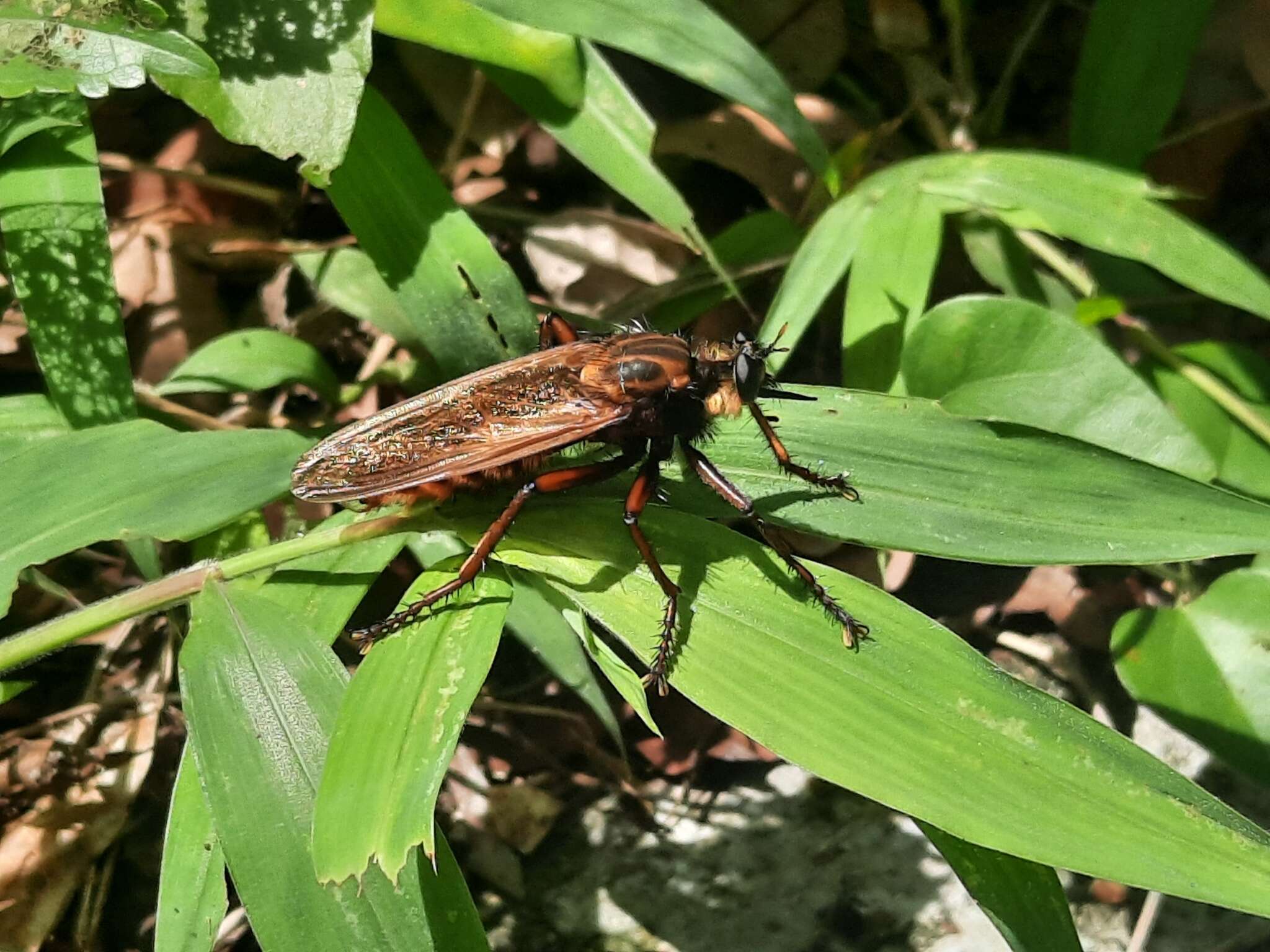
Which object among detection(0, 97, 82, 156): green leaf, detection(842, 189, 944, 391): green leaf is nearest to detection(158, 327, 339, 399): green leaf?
detection(0, 97, 82, 156): green leaf

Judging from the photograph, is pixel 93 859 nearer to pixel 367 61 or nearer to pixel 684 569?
pixel 684 569

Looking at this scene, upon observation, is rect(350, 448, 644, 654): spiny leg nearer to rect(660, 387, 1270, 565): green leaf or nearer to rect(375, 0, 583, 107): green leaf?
rect(660, 387, 1270, 565): green leaf

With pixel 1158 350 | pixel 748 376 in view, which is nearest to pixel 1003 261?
pixel 1158 350

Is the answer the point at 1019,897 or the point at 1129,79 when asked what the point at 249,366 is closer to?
the point at 1019,897

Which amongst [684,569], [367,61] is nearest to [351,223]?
[367,61]

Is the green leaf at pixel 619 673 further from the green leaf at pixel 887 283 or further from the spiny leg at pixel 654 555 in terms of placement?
the green leaf at pixel 887 283

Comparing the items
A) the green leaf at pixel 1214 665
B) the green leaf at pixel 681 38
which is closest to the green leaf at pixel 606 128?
the green leaf at pixel 681 38
